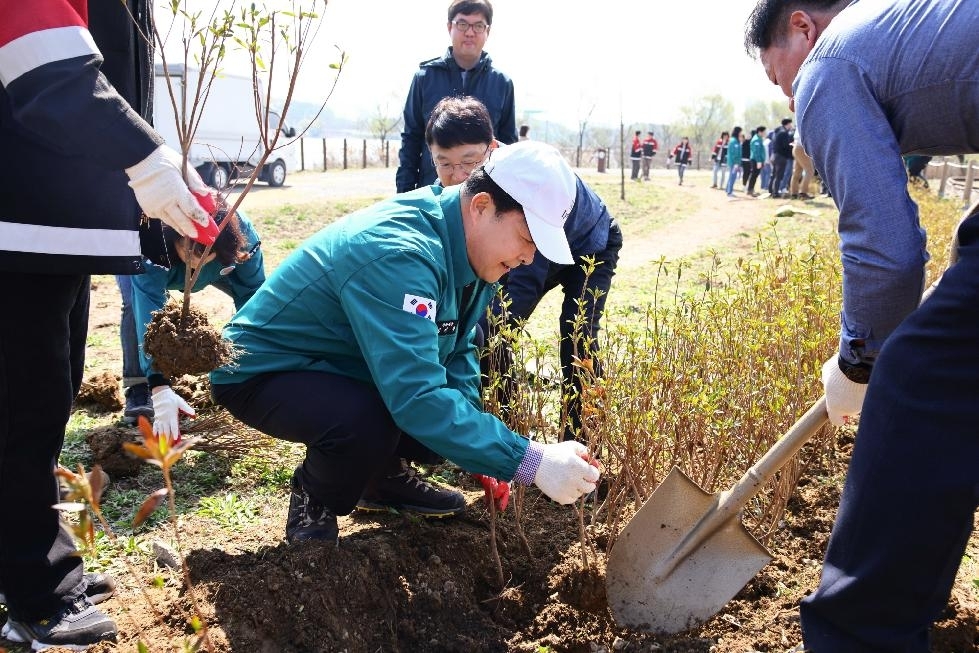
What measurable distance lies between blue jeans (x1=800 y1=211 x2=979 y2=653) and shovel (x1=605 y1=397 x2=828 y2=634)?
0.61 metres

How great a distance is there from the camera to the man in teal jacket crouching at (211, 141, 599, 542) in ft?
6.82

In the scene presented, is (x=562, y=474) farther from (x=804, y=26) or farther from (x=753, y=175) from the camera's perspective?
(x=753, y=175)

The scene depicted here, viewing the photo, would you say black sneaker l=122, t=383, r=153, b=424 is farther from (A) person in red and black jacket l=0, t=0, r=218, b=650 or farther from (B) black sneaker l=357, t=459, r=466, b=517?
(A) person in red and black jacket l=0, t=0, r=218, b=650

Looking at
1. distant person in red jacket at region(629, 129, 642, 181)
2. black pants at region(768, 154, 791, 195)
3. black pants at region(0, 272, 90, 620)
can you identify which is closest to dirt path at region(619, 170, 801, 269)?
black pants at region(768, 154, 791, 195)

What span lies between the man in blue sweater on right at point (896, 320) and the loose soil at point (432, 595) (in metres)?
0.63

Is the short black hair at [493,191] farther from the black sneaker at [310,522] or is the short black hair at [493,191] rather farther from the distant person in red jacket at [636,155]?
the distant person in red jacket at [636,155]

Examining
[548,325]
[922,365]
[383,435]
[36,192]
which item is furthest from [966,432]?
[548,325]

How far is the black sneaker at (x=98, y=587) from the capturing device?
2273 millimetres

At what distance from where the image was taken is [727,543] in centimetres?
246

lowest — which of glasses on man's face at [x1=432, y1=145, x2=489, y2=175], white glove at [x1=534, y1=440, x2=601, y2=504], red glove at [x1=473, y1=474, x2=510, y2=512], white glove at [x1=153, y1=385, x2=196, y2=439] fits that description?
red glove at [x1=473, y1=474, x2=510, y2=512]

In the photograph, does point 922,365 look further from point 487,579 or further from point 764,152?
point 764,152

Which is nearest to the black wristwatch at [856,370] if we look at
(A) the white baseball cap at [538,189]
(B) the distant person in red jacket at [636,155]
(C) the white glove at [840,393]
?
(C) the white glove at [840,393]

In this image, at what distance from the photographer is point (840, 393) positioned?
2.09 meters

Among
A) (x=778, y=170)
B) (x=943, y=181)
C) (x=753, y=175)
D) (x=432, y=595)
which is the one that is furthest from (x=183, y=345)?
(x=753, y=175)
